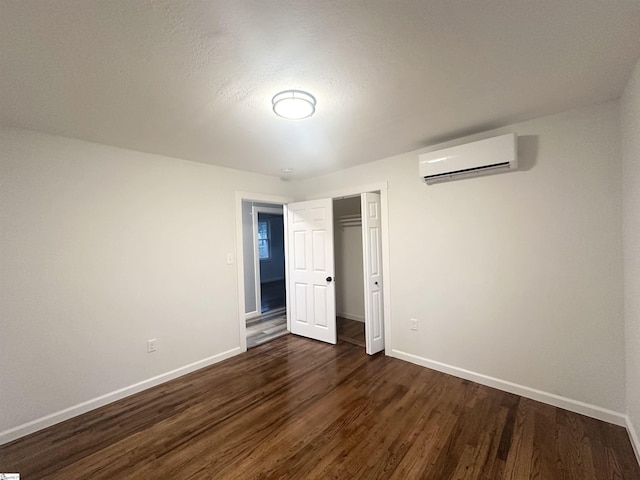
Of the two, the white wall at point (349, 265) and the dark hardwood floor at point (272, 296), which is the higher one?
the white wall at point (349, 265)

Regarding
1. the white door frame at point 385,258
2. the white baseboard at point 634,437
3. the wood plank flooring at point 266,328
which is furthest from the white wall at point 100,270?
the white baseboard at point 634,437

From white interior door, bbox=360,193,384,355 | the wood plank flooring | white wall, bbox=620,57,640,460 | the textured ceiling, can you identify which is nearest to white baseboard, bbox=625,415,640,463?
white wall, bbox=620,57,640,460

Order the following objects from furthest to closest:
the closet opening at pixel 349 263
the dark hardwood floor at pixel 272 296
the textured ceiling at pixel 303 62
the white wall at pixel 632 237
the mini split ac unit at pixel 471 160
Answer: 1. the dark hardwood floor at pixel 272 296
2. the closet opening at pixel 349 263
3. the mini split ac unit at pixel 471 160
4. the white wall at pixel 632 237
5. the textured ceiling at pixel 303 62

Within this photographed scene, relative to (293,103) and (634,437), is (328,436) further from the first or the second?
(293,103)

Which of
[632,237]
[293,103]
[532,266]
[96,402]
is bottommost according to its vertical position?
[96,402]

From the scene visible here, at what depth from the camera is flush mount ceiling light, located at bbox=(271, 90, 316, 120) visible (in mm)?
1721

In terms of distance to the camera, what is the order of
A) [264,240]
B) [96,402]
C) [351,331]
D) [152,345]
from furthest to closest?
[264,240] → [351,331] → [152,345] → [96,402]

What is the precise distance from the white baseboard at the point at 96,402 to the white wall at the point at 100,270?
0.10ft

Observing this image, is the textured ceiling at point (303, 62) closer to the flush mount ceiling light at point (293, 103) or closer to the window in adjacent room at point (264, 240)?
the flush mount ceiling light at point (293, 103)

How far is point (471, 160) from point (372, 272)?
1626 millimetres

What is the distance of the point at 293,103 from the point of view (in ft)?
5.74

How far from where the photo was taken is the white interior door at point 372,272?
3.29 m

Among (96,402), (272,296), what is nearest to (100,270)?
(96,402)

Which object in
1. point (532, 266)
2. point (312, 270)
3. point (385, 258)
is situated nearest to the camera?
point (532, 266)
